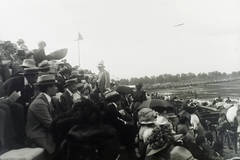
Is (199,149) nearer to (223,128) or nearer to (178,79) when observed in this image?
(223,128)

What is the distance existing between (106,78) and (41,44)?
1.65m

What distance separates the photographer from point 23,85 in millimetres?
4164

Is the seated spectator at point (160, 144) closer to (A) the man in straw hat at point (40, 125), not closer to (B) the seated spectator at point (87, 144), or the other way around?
(B) the seated spectator at point (87, 144)

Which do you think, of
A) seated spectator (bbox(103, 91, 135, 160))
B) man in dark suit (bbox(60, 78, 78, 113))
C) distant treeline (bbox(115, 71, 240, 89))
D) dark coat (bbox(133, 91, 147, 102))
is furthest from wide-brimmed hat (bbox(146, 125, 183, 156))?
distant treeline (bbox(115, 71, 240, 89))

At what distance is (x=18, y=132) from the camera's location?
12.0 ft

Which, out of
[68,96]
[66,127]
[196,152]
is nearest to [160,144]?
[66,127]

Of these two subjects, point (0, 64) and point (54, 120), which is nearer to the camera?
point (54, 120)

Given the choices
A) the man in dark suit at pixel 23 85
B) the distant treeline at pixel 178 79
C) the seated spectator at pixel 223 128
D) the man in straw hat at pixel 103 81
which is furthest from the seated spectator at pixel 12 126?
the seated spectator at pixel 223 128

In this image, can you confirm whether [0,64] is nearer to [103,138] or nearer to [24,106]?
[24,106]

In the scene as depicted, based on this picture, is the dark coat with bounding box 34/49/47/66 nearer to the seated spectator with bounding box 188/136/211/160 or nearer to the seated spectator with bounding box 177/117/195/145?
the seated spectator with bounding box 177/117/195/145

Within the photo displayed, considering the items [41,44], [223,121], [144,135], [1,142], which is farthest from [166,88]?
[1,142]

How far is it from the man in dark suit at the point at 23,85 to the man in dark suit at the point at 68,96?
20.0 inches

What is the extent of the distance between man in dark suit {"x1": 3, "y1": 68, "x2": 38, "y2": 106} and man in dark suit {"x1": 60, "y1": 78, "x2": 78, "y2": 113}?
1.66 feet

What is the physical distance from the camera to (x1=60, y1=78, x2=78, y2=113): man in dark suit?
14.4 feet
